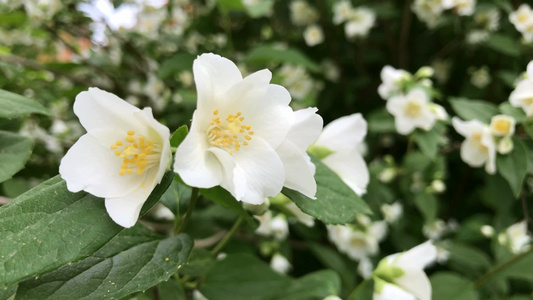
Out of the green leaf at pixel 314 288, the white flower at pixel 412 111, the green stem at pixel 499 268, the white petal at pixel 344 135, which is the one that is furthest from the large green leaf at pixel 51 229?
the green stem at pixel 499 268

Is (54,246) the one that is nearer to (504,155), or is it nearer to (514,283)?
(504,155)

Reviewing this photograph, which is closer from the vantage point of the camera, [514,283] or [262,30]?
[514,283]

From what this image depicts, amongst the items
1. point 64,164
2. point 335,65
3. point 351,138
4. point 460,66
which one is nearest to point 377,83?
point 335,65

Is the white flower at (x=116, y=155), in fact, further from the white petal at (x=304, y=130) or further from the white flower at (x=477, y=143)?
the white flower at (x=477, y=143)

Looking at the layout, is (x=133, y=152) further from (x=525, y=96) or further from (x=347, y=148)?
(x=525, y=96)

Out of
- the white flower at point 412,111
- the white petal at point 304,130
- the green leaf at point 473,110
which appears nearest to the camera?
the white petal at point 304,130

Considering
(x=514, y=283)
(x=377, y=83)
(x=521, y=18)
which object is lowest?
(x=514, y=283)

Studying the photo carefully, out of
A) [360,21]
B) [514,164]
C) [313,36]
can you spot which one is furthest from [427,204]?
[313,36]
